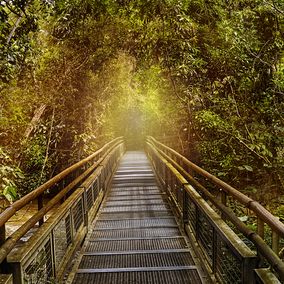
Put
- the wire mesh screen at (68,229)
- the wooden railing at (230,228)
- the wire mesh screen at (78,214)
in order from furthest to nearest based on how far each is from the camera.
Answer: the wire mesh screen at (78,214), the wire mesh screen at (68,229), the wooden railing at (230,228)

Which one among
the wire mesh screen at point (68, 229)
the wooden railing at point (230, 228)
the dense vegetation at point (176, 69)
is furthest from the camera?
the dense vegetation at point (176, 69)

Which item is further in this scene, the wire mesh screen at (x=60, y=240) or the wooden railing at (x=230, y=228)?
the wire mesh screen at (x=60, y=240)

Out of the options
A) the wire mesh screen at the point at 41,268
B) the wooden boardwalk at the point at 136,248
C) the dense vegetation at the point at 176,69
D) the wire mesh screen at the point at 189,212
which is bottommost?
the wooden boardwalk at the point at 136,248

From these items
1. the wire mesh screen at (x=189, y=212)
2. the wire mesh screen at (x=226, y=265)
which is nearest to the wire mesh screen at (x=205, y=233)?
the wire mesh screen at (x=226, y=265)

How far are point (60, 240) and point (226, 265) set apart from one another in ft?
5.02

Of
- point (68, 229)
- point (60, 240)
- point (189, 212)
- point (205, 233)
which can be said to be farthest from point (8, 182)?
point (205, 233)

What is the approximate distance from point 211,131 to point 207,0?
2.92 metres

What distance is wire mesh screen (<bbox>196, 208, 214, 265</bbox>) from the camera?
326 centimetres

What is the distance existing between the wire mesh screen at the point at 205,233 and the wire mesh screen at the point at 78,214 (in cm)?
137

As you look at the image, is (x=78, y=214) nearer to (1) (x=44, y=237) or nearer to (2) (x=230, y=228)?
(1) (x=44, y=237)

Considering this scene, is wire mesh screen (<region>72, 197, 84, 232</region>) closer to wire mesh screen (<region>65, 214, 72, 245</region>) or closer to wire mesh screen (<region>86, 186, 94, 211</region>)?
wire mesh screen (<region>65, 214, 72, 245</region>)

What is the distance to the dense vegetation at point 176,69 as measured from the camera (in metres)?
6.46

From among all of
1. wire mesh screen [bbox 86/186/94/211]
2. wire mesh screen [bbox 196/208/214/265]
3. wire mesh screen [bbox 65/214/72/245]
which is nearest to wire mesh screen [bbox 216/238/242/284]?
wire mesh screen [bbox 196/208/214/265]

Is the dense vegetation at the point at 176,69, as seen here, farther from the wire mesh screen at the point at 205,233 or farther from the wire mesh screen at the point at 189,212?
the wire mesh screen at the point at 205,233
